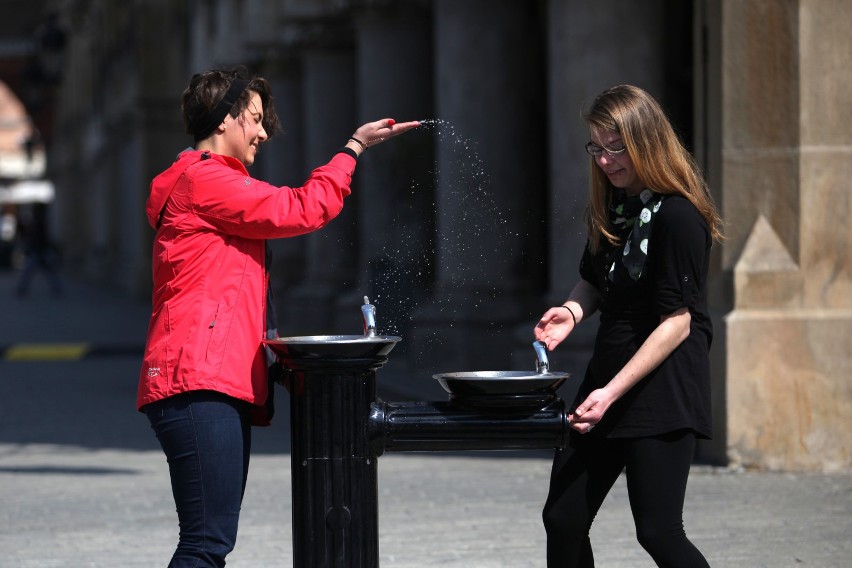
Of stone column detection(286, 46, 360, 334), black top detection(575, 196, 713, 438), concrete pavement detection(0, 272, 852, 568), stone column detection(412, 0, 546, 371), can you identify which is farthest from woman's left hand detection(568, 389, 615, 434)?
stone column detection(286, 46, 360, 334)

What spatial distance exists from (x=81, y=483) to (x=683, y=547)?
220 inches

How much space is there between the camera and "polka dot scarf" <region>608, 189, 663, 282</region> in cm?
459

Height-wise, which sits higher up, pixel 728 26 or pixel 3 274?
pixel 728 26

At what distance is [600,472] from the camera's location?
477 centimetres

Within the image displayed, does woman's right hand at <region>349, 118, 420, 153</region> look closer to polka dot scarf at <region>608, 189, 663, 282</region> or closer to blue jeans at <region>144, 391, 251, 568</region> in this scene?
polka dot scarf at <region>608, 189, 663, 282</region>

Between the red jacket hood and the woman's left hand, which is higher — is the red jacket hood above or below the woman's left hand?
above

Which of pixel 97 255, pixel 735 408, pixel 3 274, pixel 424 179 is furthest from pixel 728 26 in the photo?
pixel 3 274

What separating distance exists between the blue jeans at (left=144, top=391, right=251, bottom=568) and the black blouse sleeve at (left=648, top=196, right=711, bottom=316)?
1.23m

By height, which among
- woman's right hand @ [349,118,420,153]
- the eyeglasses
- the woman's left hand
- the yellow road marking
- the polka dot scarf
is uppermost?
woman's right hand @ [349,118,420,153]

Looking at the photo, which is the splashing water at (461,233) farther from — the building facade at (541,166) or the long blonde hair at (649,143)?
the long blonde hair at (649,143)

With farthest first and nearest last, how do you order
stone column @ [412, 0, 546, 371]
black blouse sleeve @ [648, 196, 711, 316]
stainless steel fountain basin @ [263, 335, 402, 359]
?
stone column @ [412, 0, 546, 371]
stainless steel fountain basin @ [263, 335, 402, 359]
black blouse sleeve @ [648, 196, 711, 316]

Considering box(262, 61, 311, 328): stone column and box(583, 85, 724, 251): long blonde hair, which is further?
box(262, 61, 311, 328): stone column

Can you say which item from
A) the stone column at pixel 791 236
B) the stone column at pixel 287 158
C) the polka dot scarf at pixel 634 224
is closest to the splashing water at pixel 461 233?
the stone column at pixel 791 236

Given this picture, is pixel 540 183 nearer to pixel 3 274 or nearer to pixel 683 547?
pixel 683 547
